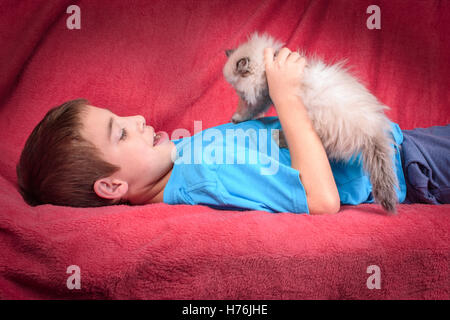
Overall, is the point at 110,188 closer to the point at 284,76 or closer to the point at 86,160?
the point at 86,160

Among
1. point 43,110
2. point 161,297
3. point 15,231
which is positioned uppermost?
point 43,110

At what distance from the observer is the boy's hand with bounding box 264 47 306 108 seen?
3.26 ft

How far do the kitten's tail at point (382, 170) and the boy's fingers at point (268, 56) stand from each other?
1.34ft

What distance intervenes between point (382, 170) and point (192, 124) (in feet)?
3.14

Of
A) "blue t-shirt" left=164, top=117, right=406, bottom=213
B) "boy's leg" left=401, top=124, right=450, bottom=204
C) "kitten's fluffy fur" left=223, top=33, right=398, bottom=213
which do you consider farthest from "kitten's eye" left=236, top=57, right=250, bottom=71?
"boy's leg" left=401, top=124, right=450, bottom=204

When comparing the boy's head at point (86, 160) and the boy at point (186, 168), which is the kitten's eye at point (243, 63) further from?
the boy's head at point (86, 160)

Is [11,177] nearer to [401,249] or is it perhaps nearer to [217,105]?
[217,105]

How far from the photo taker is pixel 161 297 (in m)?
0.72

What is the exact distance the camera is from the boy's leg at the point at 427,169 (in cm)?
103

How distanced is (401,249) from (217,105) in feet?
3.51

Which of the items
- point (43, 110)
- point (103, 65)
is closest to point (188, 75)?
point (103, 65)

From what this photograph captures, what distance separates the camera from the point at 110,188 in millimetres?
1012

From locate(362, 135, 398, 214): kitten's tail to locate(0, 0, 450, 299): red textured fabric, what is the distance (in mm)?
53

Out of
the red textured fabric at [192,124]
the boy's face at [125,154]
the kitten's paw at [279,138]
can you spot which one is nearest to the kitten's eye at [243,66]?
the kitten's paw at [279,138]
